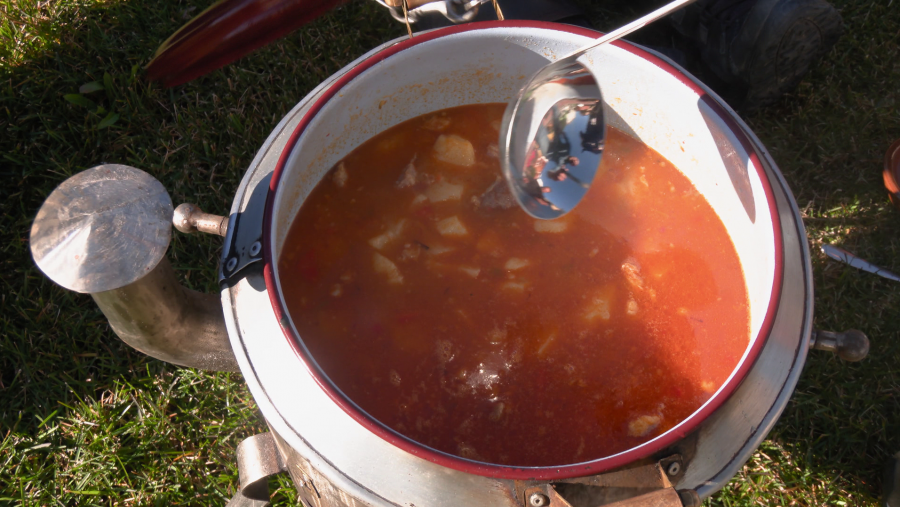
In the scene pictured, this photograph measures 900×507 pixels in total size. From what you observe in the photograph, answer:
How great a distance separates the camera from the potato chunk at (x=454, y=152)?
1889 millimetres

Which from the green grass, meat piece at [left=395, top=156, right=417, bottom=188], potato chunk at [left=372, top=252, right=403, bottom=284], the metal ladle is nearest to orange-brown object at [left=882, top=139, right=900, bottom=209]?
the green grass

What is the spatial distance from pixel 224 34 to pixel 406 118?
3.72ft

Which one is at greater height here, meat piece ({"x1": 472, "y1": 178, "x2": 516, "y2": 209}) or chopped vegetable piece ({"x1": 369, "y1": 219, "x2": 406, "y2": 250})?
chopped vegetable piece ({"x1": 369, "y1": 219, "x2": 406, "y2": 250})

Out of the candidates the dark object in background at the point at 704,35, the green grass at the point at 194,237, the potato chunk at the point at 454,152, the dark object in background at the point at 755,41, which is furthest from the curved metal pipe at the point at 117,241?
the dark object in background at the point at 755,41

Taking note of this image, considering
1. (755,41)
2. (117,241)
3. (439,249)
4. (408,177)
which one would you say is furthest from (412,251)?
(755,41)

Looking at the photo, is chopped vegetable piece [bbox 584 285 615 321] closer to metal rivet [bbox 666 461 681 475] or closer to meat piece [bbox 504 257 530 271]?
meat piece [bbox 504 257 530 271]

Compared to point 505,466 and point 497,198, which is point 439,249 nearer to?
point 497,198

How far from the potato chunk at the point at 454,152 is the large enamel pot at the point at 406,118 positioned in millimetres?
119

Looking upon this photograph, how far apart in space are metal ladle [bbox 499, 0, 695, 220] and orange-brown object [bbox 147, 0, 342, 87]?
1.55 metres

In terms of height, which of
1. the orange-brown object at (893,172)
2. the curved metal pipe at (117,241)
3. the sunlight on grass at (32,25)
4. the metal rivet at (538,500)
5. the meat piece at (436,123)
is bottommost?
the orange-brown object at (893,172)

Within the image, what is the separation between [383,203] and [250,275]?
536 mm

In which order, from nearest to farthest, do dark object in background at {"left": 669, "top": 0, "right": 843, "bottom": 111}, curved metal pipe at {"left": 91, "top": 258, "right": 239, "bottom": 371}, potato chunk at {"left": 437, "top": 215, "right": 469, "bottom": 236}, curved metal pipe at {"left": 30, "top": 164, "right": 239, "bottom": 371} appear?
1. curved metal pipe at {"left": 30, "top": 164, "right": 239, "bottom": 371}
2. curved metal pipe at {"left": 91, "top": 258, "right": 239, "bottom": 371}
3. potato chunk at {"left": 437, "top": 215, "right": 469, "bottom": 236}
4. dark object in background at {"left": 669, "top": 0, "right": 843, "bottom": 111}

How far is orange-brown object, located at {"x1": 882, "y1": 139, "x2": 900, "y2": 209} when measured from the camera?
2504mm

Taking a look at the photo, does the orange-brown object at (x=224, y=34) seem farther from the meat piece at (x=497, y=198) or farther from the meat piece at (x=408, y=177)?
the meat piece at (x=497, y=198)
